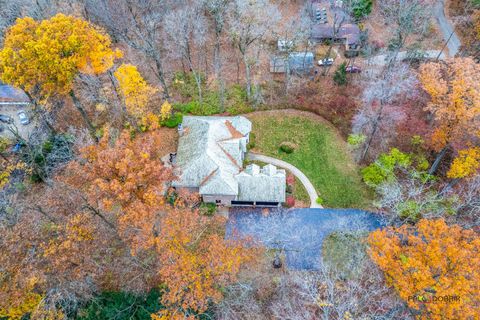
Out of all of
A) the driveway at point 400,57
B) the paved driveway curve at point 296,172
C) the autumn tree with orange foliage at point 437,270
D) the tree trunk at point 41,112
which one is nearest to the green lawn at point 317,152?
the paved driveway curve at point 296,172

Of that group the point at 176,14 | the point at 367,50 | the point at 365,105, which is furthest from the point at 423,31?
the point at 176,14

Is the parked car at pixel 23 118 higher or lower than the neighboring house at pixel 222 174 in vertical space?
higher

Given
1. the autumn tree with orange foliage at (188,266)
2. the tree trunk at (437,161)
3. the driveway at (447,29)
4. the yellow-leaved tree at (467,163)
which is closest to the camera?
the autumn tree with orange foliage at (188,266)

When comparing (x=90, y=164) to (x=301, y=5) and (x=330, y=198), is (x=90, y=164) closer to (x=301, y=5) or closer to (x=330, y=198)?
(x=330, y=198)

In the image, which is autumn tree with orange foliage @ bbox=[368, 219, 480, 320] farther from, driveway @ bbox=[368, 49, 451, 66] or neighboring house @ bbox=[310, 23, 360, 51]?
neighboring house @ bbox=[310, 23, 360, 51]

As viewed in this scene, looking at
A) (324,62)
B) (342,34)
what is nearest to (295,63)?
(324,62)

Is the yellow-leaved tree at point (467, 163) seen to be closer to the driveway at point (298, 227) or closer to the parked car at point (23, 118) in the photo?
the driveway at point (298, 227)

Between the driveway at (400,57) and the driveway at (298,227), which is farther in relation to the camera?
the driveway at (400,57)
